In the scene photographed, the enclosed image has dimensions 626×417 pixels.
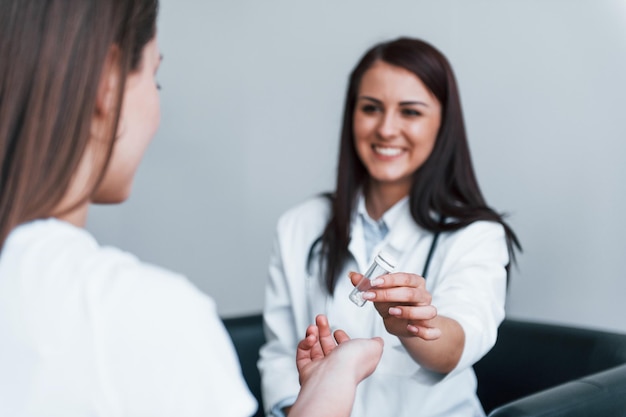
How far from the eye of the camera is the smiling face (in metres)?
1.66

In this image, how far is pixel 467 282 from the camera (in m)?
1.43

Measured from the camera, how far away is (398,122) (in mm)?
1663

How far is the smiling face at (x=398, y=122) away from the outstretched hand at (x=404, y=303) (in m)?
0.50

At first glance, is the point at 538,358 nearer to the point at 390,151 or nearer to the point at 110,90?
the point at 390,151

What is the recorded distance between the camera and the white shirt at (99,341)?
609 mm

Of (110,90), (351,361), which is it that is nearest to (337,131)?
(351,361)

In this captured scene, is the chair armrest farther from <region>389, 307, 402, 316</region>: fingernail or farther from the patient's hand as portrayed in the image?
the patient's hand

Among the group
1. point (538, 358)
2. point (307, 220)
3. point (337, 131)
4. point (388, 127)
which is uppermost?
point (388, 127)

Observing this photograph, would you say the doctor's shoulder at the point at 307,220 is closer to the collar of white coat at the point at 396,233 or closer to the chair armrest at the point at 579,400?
the collar of white coat at the point at 396,233

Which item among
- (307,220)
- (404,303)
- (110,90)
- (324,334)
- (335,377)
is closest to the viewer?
(110,90)

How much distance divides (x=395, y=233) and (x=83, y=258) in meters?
1.03

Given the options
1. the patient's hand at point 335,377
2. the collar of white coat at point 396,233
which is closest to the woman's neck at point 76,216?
the patient's hand at point 335,377

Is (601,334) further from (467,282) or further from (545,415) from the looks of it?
(545,415)

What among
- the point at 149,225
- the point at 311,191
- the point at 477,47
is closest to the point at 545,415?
the point at 477,47
